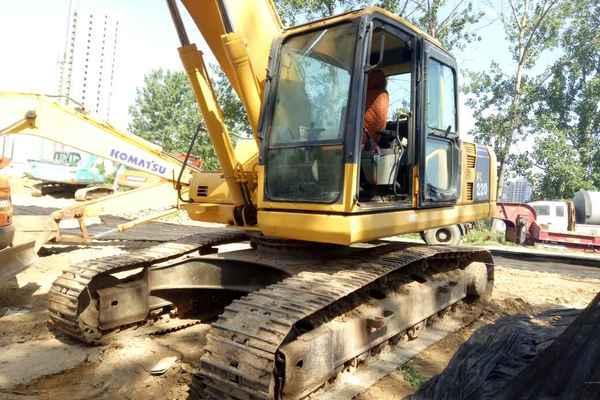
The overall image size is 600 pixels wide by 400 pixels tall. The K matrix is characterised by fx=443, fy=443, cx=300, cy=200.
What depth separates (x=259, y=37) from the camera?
12.5ft

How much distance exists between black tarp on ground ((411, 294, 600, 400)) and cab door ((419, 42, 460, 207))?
56.8 inches

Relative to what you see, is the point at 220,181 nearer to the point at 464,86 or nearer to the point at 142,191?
the point at 142,191

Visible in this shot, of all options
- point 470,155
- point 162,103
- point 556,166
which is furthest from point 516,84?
point 162,103

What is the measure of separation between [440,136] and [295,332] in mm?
2538

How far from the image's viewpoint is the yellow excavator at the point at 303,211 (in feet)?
9.66

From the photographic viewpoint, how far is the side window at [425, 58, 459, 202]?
426cm

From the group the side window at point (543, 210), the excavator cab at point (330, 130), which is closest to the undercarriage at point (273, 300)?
the excavator cab at point (330, 130)

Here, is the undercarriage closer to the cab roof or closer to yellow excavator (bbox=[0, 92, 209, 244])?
yellow excavator (bbox=[0, 92, 209, 244])

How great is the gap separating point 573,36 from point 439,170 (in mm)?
25335

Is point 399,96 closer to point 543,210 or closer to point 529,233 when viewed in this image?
point 529,233

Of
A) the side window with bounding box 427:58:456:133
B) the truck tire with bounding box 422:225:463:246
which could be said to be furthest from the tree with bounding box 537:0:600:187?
the side window with bounding box 427:58:456:133

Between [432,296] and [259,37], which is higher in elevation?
[259,37]

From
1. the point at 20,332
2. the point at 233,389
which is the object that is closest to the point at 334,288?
the point at 233,389

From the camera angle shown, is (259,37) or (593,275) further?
(593,275)
